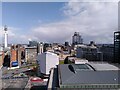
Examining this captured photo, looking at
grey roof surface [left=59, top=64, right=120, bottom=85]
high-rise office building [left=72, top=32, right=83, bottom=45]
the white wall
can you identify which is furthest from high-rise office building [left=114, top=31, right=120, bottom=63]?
high-rise office building [left=72, top=32, right=83, bottom=45]

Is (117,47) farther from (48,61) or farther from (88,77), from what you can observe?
(88,77)

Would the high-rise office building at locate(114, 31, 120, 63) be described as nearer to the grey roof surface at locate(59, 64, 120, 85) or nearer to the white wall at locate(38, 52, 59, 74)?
the white wall at locate(38, 52, 59, 74)

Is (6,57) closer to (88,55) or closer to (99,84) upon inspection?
(88,55)

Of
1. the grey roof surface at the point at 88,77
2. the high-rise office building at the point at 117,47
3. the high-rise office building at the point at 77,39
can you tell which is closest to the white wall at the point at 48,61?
the high-rise office building at the point at 117,47

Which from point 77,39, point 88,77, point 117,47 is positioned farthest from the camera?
point 77,39

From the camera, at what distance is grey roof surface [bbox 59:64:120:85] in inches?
289

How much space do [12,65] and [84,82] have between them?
60.0ft

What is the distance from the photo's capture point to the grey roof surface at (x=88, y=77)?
7.34 m

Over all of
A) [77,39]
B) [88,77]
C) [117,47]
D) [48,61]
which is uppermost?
[77,39]

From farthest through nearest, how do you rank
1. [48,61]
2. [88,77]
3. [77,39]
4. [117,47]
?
[77,39] < [117,47] < [48,61] < [88,77]

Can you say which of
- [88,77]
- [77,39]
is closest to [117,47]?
[88,77]

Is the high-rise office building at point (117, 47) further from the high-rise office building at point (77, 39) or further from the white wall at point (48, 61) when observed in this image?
the high-rise office building at point (77, 39)

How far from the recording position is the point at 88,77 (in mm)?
7801

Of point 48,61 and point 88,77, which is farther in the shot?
point 48,61
